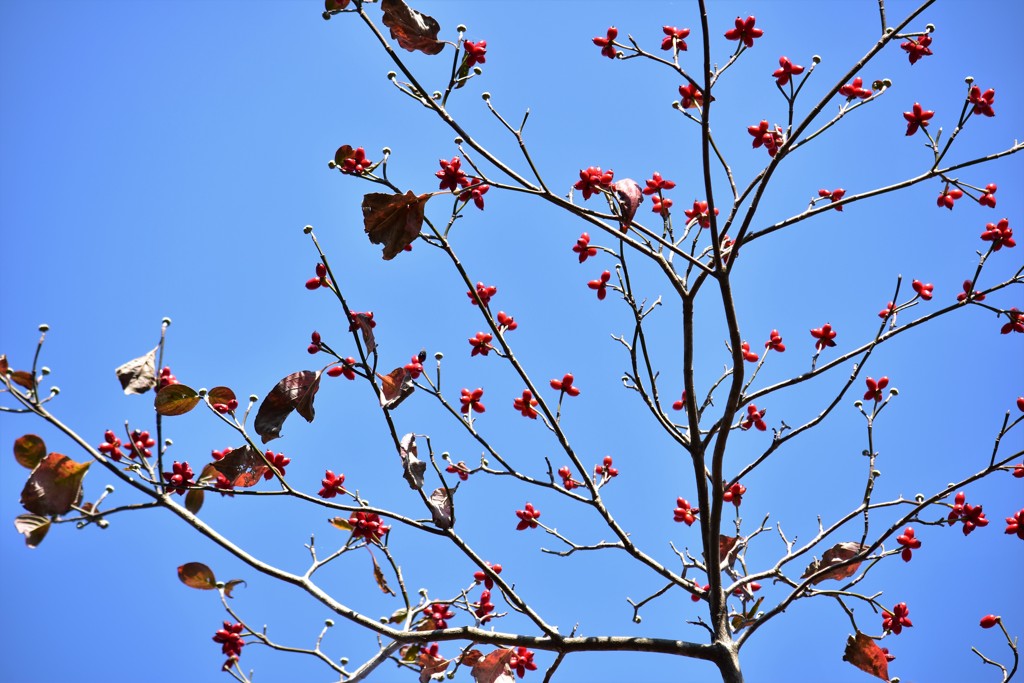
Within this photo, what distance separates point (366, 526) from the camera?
4.00 meters

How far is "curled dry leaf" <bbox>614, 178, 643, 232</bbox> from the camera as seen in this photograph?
369cm

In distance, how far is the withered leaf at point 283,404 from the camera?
3.33 meters

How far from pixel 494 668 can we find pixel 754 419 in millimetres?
1962

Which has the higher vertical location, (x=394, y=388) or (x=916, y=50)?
(x=916, y=50)

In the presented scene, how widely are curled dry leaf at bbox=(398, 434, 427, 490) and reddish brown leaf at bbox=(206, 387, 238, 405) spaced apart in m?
0.80

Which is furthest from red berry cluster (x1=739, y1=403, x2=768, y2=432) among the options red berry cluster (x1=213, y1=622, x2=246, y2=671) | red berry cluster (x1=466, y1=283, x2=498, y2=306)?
red berry cluster (x1=213, y1=622, x2=246, y2=671)

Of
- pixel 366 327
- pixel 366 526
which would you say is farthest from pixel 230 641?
pixel 366 327

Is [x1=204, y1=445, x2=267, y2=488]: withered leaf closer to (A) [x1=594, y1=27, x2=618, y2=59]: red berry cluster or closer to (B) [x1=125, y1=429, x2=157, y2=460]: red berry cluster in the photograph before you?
(B) [x1=125, y1=429, x2=157, y2=460]: red berry cluster

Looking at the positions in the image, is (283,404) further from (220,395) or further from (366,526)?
(366,526)

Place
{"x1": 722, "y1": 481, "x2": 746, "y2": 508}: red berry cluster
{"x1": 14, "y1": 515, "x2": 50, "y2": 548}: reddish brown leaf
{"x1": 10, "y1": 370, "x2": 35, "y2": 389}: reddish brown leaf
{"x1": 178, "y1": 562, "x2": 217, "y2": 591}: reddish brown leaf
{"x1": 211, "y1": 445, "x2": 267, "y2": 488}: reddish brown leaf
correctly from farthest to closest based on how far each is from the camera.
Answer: {"x1": 722, "y1": 481, "x2": 746, "y2": 508}: red berry cluster
{"x1": 178, "y1": 562, "x2": 217, "y2": 591}: reddish brown leaf
{"x1": 211, "y1": 445, "x2": 267, "y2": 488}: reddish brown leaf
{"x1": 10, "y1": 370, "x2": 35, "y2": 389}: reddish brown leaf
{"x1": 14, "y1": 515, "x2": 50, "y2": 548}: reddish brown leaf

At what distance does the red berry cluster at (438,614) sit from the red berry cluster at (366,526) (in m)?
0.54

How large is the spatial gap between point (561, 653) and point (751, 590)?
1357mm

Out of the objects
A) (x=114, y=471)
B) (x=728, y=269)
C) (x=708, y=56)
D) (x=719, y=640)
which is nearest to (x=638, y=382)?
(x=728, y=269)

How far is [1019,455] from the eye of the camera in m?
3.92
